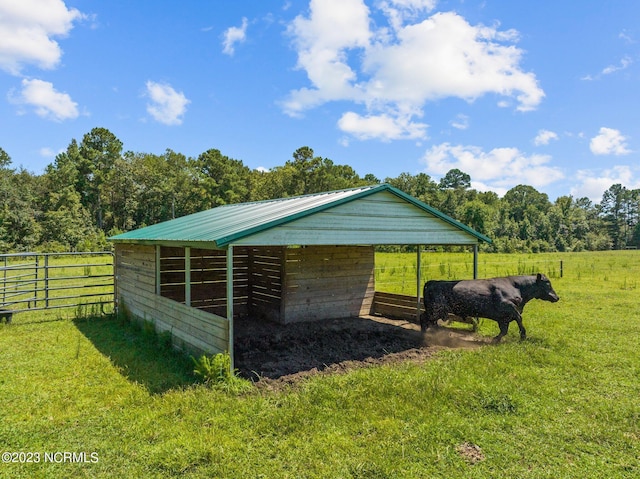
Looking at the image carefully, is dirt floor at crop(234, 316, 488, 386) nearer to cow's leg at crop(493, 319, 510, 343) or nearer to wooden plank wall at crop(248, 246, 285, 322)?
cow's leg at crop(493, 319, 510, 343)

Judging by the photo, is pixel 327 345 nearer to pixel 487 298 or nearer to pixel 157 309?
pixel 487 298

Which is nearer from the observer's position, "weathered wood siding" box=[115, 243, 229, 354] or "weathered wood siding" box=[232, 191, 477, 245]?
"weathered wood siding" box=[115, 243, 229, 354]

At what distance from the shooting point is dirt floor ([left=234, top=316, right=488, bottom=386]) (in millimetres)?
6434

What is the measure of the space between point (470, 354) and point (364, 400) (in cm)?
280

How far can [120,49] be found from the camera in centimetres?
1338

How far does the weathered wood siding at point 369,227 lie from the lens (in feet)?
21.3

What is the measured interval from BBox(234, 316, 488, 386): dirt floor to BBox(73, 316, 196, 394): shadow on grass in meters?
0.92

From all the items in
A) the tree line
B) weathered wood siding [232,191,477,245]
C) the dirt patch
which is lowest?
the dirt patch

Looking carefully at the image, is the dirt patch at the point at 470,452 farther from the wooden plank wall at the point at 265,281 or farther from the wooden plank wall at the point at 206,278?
the wooden plank wall at the point at 206,278

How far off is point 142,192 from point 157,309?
150ft

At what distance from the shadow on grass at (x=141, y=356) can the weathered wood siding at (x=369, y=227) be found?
226 centimetres

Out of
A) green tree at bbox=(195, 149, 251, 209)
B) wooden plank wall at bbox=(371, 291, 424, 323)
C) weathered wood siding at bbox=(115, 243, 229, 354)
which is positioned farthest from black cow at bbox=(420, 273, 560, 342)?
green tree at bbox=(195, 149, 251, 209)

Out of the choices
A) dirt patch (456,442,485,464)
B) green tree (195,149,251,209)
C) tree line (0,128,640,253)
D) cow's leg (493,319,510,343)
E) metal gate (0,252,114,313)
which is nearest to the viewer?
dirt patch (456,442,485,464)

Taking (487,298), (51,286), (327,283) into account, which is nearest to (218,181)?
(51,286)
